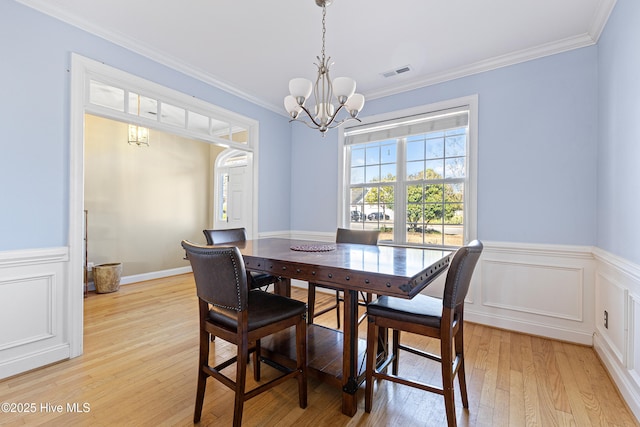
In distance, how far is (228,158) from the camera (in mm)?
5418

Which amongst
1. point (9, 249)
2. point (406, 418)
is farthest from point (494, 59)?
point (9, 249)

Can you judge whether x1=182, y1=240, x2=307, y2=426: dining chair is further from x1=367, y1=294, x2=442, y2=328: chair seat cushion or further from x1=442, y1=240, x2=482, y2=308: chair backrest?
x1=442, y1=240, x2=482, y2=308: chair backrest

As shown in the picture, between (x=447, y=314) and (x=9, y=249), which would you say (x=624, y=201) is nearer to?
(x=447, y=314)

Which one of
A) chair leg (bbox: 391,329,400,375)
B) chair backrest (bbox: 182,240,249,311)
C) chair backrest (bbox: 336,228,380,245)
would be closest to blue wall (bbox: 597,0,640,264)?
chair leg (bbox: 391,329,400,375)

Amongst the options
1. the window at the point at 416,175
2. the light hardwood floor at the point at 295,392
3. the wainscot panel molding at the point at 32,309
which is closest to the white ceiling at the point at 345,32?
the window at the point at 416,175

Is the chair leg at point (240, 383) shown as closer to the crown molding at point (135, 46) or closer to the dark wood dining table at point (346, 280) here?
the dark wood dining table at point (346, 280)

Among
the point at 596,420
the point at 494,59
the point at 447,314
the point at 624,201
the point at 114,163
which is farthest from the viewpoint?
the point at 114,163

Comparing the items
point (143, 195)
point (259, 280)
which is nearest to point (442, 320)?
point (259, 280)

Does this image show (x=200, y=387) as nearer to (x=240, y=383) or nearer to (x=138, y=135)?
(x=240, y=383)

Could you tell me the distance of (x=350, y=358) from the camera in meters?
1.66

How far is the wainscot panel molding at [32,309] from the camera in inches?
80.7

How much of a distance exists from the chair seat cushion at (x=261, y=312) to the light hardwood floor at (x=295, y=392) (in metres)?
0.57

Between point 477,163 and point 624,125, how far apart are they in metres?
1.18

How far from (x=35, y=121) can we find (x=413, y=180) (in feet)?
11.8
